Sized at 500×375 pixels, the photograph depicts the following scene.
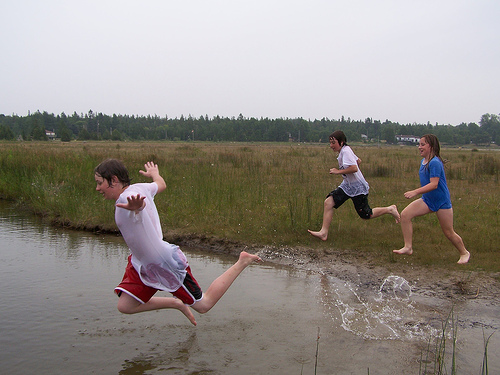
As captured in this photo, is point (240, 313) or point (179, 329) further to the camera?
point (240, 313)

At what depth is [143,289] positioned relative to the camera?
4.36 metres

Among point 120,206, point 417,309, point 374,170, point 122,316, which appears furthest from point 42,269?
point 374,170

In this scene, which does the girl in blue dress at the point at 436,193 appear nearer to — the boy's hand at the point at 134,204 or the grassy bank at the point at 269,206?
the grassy bank at the point at 269,206

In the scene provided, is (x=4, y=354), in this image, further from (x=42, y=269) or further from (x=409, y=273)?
(x=409, y=273)

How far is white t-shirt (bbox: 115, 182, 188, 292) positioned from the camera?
405cm

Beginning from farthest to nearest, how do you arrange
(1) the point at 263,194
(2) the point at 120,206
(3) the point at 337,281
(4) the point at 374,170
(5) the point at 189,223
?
(4) the point at 374,170, (1) the point at 263,194, (5) the point at 189,223, (3) the point at 337,281, (2) the point at 120,206

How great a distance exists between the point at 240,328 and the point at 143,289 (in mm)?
1443

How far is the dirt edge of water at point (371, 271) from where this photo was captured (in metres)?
6.35

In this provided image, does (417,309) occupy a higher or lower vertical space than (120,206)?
lower

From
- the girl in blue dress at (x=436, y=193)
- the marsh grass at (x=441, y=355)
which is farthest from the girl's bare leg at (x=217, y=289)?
the girl in blue dress at (x=436, y=193)

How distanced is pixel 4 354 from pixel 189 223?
5.28 metres

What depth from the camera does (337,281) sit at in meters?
6.97

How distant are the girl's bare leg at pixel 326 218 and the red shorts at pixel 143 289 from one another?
4.15 m

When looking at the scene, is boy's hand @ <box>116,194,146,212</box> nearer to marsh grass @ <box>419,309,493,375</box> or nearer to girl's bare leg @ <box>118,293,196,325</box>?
girl's bare leg @ <box>118,293,196,325</box>
